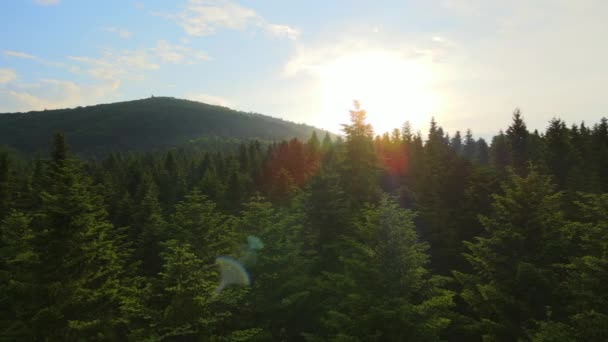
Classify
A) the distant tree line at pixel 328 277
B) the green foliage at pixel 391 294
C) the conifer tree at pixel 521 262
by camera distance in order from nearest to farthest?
the green foliage at pixel 391 294
the distant tree line at pixel 328 277
the conifer tree at pixel 521 262

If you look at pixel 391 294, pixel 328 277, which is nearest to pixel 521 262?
pixel 391 294

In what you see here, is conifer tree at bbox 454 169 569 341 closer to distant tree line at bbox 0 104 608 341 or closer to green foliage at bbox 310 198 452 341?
distant tree line at bbox 0 104 608 341

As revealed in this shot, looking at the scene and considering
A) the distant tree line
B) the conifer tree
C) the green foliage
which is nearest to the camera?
the green foliage

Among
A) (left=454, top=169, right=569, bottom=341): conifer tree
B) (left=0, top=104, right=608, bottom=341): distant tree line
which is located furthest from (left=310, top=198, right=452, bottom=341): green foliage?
(left=454, top=169, right=569, bottom=341): conifer tree

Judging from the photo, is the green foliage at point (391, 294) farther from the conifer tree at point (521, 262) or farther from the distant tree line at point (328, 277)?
the conifer tree at point (521, 262)

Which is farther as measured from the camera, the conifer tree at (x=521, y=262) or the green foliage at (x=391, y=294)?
the conifer tree at (x=521, y=262)

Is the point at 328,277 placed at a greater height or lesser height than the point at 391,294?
lesser

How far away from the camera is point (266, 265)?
2191cm

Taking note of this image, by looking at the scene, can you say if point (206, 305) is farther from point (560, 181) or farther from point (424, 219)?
point (560, 181)

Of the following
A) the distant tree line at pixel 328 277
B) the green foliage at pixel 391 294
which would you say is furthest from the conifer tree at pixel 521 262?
the green foliage at pixel 391 294

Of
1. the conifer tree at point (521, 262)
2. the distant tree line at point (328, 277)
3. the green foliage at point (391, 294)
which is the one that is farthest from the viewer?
the conifer tree at point (521, 262)

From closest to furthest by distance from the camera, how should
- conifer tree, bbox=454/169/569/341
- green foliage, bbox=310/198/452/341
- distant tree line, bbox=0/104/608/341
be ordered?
green foliage, bbox=310/198/452/341
distant tree line, bbox=0/104/608/341
conifer tree, bbox=454/169/569/341

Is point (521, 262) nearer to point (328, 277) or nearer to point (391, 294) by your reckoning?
point (391, 294)

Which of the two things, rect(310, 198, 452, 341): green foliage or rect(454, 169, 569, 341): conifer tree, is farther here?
rect(454, 169, 569, 341): conifer tree
